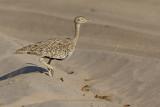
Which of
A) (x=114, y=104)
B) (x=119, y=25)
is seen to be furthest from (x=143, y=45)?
(x=114, y=104)

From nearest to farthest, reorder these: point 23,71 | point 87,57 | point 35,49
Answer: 1. point 35,49
2. point 23,71
3. point 87,57

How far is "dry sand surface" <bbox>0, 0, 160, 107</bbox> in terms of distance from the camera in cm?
1105

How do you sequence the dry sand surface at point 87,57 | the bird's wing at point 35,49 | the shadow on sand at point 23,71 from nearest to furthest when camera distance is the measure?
the dry sand surface at point 87,57
the bird's wing at point 35,49
the shadow on sand at point 23,71

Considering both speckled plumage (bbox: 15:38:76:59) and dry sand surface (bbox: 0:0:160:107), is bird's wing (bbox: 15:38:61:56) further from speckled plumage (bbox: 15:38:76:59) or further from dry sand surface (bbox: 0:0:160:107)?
dry sand surface (bbox: 0:0:160:107)

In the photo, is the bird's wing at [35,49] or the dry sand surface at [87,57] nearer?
the dry sand surface at [87,57]

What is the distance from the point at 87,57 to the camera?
15.6m

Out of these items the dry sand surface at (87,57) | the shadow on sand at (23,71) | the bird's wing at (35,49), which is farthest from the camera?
the shadow on sand at (23,71)

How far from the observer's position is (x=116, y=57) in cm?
1462

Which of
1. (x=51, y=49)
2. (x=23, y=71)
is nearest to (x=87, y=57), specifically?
(x=23, y=71)

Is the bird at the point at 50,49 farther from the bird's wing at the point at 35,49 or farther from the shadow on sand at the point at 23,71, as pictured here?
the shadow on sand at the point at 23,71

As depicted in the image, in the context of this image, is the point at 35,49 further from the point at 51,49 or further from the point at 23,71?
the point at 23,71

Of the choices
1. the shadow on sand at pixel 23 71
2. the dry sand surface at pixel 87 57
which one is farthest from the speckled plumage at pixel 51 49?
the shadow on sand at pixel 23 71

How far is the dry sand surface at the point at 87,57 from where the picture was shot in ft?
36.2

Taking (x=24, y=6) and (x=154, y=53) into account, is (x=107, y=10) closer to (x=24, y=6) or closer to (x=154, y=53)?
(x=24, y=6)
